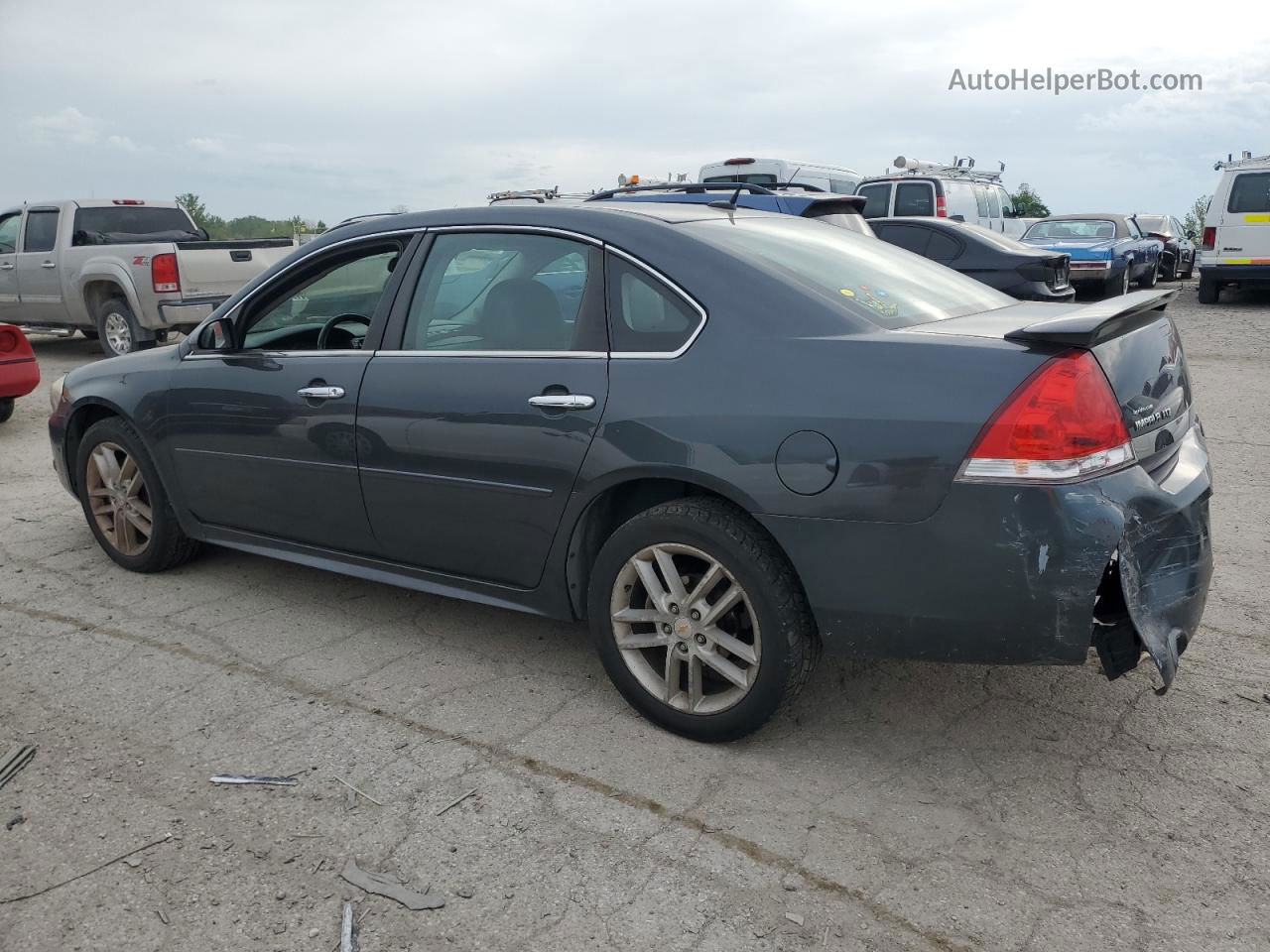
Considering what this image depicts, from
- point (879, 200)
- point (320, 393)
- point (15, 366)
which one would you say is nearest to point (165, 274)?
point (15, 366)

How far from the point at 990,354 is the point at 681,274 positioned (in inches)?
36.8

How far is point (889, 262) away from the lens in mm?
3820

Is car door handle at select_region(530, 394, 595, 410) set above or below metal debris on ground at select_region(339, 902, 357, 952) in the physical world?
above

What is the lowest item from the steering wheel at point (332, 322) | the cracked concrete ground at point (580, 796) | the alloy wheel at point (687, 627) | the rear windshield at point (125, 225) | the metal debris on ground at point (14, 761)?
the cracked concrete ground at point (580, 796)

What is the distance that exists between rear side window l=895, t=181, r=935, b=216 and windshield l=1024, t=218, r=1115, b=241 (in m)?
3.11

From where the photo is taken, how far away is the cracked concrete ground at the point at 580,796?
245 cm

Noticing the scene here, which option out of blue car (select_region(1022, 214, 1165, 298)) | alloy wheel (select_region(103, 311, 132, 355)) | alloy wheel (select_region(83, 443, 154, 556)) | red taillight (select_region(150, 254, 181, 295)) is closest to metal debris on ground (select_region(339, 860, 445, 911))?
alloy wheel (select_region(83, 443, 154, 556))

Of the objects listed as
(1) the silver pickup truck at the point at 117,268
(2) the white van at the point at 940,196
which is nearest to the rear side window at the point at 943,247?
(2) the white van at the point at 940,196

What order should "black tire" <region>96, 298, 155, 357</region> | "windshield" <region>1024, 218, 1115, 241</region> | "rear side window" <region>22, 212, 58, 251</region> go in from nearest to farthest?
"black tire" <region>96, 298, 155, 357</region> → "rear side window" <region>22, 212, 58, 251</region> → "windshield" <region>1024, 218, 1115, 241</region>

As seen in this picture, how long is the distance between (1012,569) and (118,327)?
12175 mm

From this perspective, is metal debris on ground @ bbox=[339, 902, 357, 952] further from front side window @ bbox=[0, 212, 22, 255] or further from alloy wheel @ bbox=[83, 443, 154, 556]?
front side window @ bbox=[0, 212, 22, 255]

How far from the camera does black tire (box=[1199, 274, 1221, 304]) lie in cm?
1733

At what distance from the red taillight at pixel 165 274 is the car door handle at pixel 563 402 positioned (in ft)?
32.7

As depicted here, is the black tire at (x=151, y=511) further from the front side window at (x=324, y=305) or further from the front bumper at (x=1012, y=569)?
the front bumper at (x=1012, y=569)
